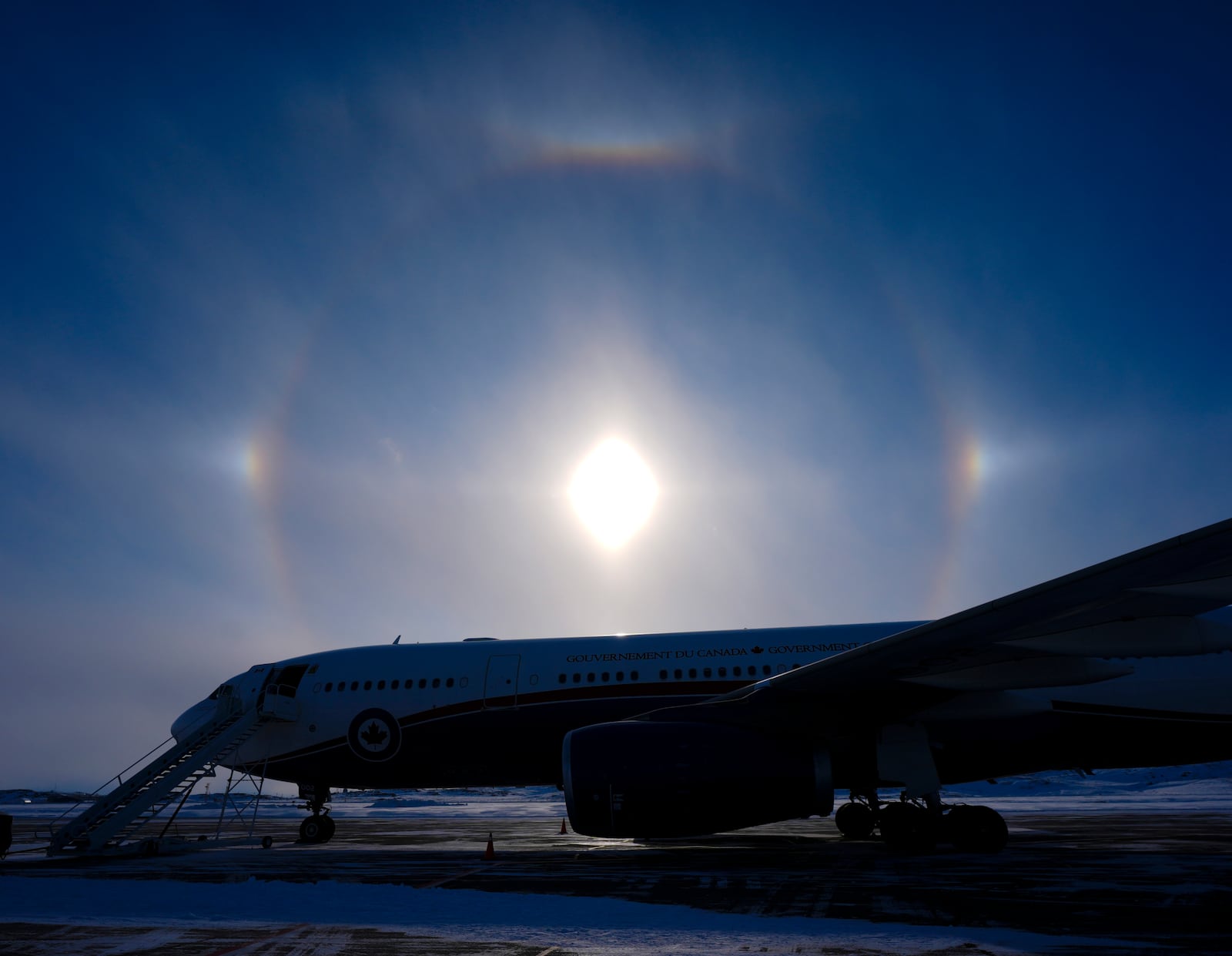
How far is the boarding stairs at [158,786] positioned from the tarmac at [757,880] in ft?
2.07

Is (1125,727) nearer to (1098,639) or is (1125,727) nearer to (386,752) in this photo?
(1098,639)

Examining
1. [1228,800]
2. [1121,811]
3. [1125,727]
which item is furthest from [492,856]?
[1228,800]

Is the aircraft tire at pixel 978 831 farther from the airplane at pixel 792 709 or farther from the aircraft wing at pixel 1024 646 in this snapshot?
the aircraft wing at pixel 1024 646

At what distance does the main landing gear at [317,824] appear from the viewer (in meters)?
16.2

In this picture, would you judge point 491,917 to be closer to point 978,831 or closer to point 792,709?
point 792,709

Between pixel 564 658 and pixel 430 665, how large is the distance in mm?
2770

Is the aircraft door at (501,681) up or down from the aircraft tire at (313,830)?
up

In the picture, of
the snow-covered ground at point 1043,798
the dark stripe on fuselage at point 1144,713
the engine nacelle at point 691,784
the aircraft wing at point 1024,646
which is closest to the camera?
the aircraft wing at point 1024,646

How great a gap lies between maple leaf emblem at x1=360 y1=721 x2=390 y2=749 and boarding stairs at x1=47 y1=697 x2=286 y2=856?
A: 1809 millimetres

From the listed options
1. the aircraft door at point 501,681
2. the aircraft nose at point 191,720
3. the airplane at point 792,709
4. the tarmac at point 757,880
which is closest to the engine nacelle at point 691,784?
the airplane at point 792,709

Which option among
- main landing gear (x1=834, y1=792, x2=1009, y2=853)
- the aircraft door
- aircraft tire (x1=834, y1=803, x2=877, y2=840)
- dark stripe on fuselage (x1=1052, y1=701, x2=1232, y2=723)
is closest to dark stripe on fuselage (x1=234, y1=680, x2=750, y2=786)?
the aircraft door

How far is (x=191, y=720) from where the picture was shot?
57.8 feet

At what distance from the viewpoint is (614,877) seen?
9.44 meters

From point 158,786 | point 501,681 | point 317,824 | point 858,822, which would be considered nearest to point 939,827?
point 858,822
